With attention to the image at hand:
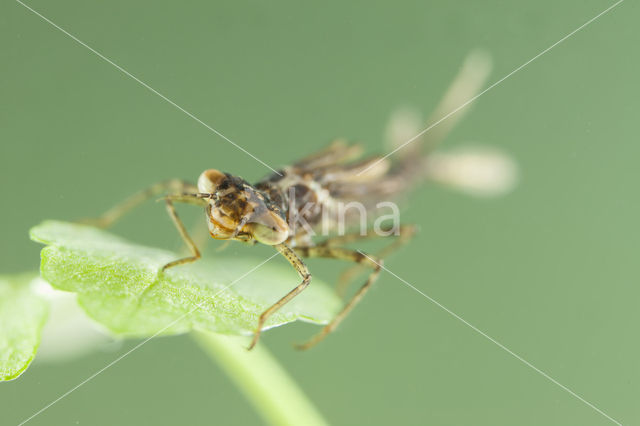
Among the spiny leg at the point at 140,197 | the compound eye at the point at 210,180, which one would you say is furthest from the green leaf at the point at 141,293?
the spiny leg at the point at 140,197

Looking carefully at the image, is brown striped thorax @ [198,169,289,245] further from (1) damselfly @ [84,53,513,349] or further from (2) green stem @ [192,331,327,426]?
(2) green stem @ [192,331,327,426]

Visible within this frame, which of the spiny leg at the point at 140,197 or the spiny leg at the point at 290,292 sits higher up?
the spiny leg at the point at 290,292

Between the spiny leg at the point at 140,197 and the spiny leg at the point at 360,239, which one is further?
the spiny leg at the point at 360,239

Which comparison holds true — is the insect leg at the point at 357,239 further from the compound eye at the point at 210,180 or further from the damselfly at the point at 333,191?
the compound eye at the point at 210,180

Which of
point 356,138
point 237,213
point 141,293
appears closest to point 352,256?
point 237,213

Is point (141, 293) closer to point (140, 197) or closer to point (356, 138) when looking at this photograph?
point (140, 197)
